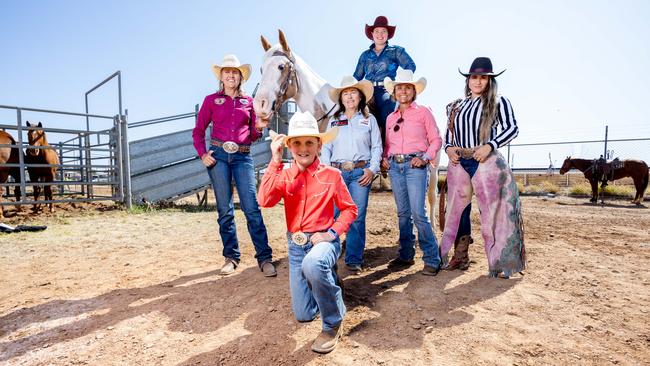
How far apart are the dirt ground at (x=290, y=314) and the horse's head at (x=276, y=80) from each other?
1689mm

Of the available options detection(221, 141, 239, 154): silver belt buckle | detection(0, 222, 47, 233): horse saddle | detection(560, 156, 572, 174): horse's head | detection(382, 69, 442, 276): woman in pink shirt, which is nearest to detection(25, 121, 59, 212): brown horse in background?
detection(0, 222, 47, 233): horse saddle

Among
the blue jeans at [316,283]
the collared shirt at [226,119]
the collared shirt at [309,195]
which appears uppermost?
the collared shirt at [226,119]

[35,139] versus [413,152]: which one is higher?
[35,139]

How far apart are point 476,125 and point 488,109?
0.56 feet

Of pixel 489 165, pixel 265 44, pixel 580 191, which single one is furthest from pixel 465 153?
pixel 580 191

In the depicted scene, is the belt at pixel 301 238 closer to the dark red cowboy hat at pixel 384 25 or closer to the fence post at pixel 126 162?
the dark red cowboy hat at pixel 384 25

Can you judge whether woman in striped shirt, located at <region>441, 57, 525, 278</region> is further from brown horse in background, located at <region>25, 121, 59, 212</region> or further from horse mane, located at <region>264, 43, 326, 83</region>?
brown horse in background, located at <region>25, 121, 59, 212</region>

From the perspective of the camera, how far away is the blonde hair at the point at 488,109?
10.7 feet

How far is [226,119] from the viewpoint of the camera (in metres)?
3.56

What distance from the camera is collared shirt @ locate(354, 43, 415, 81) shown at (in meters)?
4.11

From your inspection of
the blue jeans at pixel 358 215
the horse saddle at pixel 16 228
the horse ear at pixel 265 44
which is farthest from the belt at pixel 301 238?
the horse saddle at pixel 16 228

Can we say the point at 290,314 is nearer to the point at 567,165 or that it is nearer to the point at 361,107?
the point at 361,107

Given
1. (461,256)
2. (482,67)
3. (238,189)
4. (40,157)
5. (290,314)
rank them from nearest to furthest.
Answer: (290,314) < (482,67) < (238,189) < (461,256) < (40,157)

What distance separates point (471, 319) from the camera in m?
2.58
